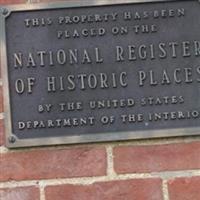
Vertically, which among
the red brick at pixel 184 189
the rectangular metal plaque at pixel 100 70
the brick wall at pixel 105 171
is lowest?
the red brick at pixel 184 189

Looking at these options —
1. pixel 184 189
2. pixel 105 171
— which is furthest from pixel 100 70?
pixel 184 189

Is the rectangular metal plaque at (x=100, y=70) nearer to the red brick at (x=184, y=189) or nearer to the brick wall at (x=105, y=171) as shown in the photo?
the brick wall at (x=105, y=171)

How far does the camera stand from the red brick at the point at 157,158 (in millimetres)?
2219

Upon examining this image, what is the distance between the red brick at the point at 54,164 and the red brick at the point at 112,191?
0.04m

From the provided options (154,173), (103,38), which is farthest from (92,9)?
(154,173)

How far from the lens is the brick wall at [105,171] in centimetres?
221

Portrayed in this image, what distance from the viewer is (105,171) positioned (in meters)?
2.21

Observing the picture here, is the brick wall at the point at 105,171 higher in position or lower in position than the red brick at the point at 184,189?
higher

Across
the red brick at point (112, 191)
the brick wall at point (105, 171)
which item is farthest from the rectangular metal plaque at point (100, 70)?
the red brick at point (112, 191)

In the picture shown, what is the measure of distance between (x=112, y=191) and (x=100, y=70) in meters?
0.36

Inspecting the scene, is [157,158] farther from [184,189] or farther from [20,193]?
[20,193]

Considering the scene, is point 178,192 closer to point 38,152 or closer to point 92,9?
point 38,152

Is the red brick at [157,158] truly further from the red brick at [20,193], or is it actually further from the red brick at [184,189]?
the red brick at [20,193]

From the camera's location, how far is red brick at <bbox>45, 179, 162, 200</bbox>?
7.23 feet
